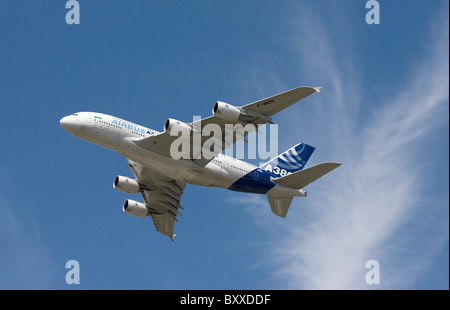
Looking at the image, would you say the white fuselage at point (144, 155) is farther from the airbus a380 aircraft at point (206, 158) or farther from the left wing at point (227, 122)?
the left wing at point (227, 122)

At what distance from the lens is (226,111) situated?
49.3 metres

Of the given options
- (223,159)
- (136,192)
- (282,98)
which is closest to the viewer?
(282,98)

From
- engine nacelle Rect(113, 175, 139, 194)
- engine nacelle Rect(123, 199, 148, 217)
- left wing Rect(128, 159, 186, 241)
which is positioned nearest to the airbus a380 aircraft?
engine nacelle Rect(113, 175, 139, 194)

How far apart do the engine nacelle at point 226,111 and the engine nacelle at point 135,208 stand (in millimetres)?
18224

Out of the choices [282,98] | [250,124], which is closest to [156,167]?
[250,124]

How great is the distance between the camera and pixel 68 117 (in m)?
52.9

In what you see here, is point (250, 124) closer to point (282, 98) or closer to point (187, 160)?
point (282, 98)

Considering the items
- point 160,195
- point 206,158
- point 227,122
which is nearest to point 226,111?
point 227,122

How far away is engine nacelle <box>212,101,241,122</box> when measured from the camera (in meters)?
49.3

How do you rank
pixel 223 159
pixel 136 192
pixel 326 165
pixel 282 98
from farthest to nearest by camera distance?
pixel 136 192, pixel 223 159, pixel 326 165, pixel 282 98

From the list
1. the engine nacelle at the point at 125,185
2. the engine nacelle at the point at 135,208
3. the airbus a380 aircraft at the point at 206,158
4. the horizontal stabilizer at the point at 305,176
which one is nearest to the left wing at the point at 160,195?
the airbus a380 aircraft at the point at 206,158

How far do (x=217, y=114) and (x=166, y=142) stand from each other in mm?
6023

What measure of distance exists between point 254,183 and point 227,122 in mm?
7866

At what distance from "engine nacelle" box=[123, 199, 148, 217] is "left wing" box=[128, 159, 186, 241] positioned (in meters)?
0.51
